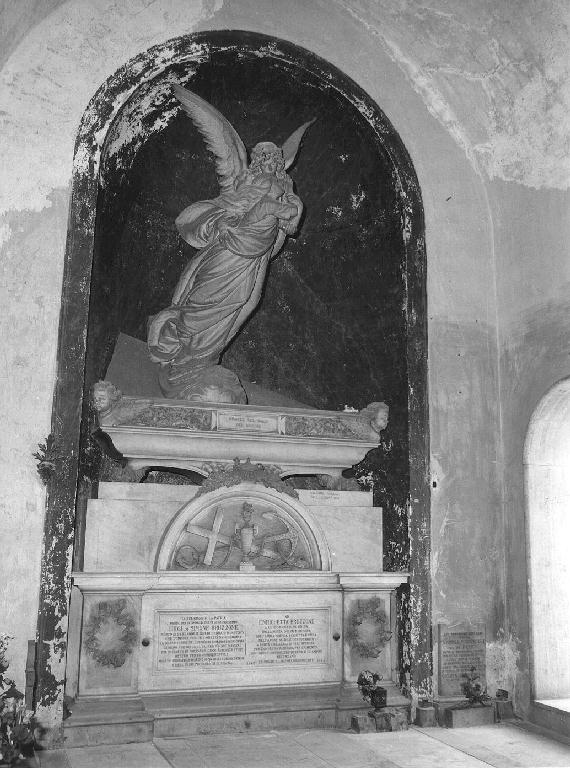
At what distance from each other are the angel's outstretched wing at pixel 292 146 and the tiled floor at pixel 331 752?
435 cm

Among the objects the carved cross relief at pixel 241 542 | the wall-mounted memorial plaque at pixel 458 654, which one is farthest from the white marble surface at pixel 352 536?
the wall-mounted memorial plaque at pixel 458 654

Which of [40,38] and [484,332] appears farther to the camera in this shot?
[484,332]

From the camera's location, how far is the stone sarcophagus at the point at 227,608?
5.09 m

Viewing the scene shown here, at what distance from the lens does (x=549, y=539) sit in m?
5.91

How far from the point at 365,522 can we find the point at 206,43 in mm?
3868

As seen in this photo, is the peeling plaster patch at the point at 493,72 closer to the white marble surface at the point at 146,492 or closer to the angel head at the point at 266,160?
the angel head at the point at 266,160

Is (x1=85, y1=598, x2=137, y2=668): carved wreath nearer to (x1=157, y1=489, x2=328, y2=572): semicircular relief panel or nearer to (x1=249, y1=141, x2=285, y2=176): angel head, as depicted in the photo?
(x1=157, y1=489, x2=328, y2=572): semicircular relief panel

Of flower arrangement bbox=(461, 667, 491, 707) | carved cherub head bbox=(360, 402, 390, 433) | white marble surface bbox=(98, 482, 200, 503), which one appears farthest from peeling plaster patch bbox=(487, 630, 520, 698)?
white marble surface bbox=(98, 482, 200, 503)

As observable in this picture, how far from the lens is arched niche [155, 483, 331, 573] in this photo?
5508mm

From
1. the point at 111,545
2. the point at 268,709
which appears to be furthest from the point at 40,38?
the point at 268,709

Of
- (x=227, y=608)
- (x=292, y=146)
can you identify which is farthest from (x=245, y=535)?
(x=292, y=146)

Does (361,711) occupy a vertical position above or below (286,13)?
below

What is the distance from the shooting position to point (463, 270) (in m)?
6.53

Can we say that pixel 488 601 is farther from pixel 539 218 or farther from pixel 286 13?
Answer: pixel 286 13
